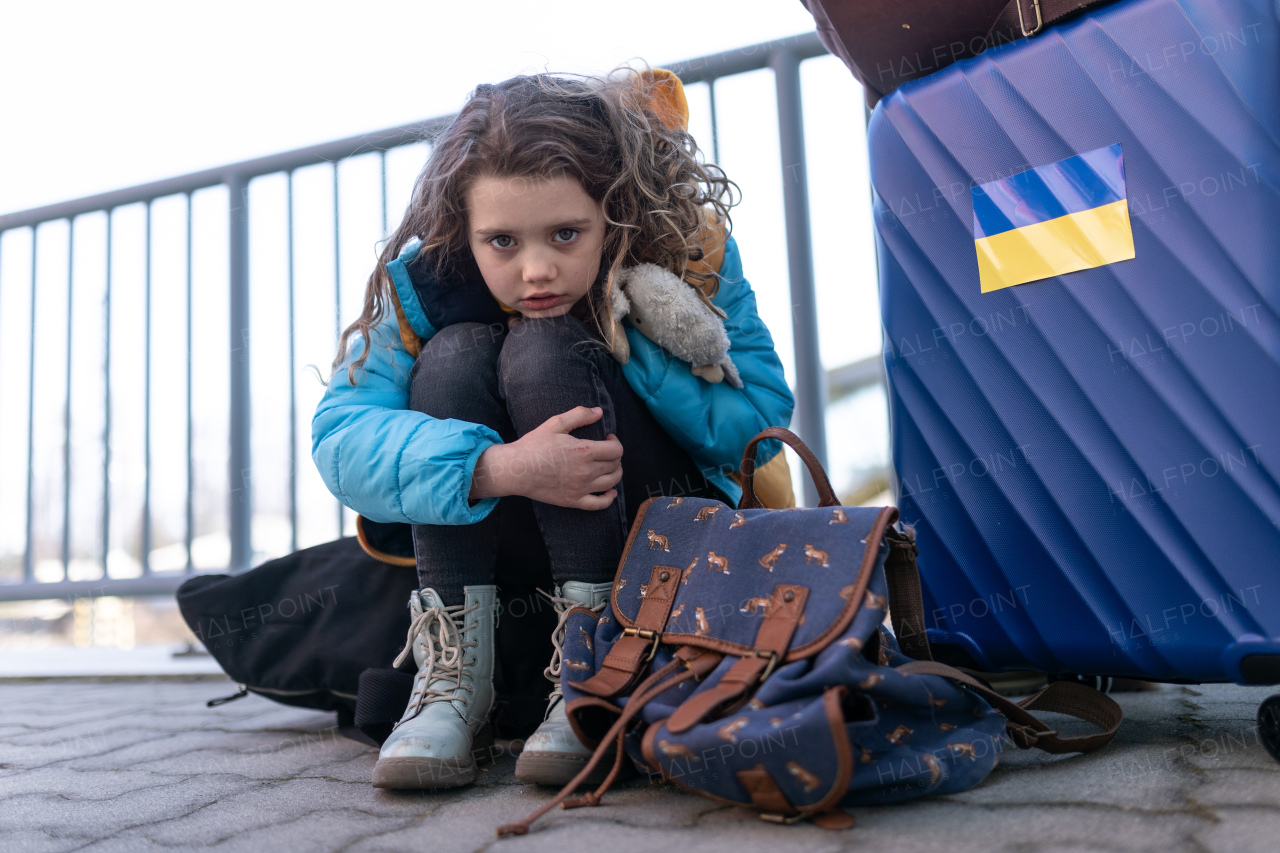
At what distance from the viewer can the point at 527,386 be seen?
1.02 metres

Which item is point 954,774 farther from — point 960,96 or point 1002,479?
point 960,96

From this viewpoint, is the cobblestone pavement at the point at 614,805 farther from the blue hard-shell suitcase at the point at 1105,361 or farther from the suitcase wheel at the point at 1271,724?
the blue hard-shell suitcase at the point at 1105,361

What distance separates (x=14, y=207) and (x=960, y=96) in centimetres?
255

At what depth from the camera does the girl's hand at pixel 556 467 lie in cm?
95

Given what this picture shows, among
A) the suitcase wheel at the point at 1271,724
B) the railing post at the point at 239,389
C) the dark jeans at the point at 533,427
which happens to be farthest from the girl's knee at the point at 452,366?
the railing post at the point at 239,389

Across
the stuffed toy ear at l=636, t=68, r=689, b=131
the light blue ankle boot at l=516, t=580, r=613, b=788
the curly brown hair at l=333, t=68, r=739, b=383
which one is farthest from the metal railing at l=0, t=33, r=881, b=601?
the light blue ankle boot at l=516, t=580, r=613, b=788

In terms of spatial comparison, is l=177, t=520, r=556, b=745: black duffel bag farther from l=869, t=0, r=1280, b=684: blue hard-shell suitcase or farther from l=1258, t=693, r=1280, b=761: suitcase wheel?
l=1258, t=693, r=1280, b=761: suitcase wheel

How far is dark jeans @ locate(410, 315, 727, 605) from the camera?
1.01 m

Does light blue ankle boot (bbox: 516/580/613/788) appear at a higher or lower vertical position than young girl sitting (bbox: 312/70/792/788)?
lower

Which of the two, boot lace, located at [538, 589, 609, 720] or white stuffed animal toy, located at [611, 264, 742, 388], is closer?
boot lace, located at [538, 589, 609, 720]

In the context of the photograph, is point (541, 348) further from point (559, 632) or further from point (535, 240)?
point (559, 632)

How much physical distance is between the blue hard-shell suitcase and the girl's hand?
38 cm

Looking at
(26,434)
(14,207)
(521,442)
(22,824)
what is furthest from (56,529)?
(521,442)

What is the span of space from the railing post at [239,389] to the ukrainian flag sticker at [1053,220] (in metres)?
1.71
